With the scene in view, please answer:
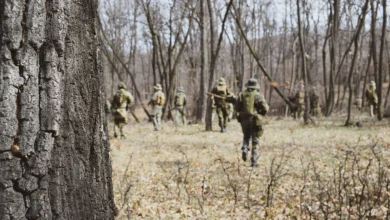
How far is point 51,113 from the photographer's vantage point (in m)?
1.43

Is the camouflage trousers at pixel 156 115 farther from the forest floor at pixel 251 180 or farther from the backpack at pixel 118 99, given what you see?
the forest floor at pixel 251 180

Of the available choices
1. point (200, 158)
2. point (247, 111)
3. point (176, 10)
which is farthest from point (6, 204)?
point (176, 10)

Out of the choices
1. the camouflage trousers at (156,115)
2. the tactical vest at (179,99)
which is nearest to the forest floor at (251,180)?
the camouflage trousers at (156,115)

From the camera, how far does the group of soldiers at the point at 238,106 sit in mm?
7293

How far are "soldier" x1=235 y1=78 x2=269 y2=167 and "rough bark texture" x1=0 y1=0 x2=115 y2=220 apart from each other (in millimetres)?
5837

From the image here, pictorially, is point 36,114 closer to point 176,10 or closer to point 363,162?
point 363,162

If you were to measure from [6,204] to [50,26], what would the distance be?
0.74m

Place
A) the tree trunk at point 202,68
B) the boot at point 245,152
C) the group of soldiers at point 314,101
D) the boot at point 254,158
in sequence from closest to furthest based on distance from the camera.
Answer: the boot at point 254,158 → the boot at point 245,152 → the tree trunk at point 202,68 → the group of soldiers at point 314,101

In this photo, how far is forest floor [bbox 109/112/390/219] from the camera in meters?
4.32

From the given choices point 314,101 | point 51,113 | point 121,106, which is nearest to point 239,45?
point 314,101

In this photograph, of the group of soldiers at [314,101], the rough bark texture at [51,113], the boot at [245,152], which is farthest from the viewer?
the group of soldiers at [314,101]

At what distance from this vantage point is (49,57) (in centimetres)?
143

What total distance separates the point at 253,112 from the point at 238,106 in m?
0.44

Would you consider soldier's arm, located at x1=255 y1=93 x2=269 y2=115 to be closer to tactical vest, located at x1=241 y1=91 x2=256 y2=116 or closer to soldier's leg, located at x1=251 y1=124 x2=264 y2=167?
tactical vest, located at x1=241 y1=91 x2=256 y2=116
